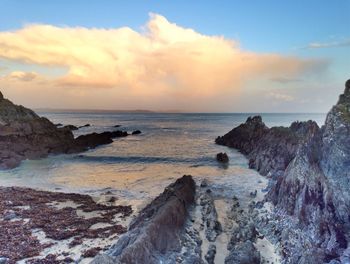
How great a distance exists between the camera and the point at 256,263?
13055mm

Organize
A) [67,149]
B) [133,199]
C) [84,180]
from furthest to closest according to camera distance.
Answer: [67,149] < [84,180] < [133,199]

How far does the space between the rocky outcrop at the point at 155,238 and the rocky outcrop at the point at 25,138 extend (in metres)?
25.3

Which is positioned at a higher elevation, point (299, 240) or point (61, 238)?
point (299, 240)

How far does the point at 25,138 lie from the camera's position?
1658 inches

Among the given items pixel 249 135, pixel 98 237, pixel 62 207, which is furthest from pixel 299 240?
pixel 249 135

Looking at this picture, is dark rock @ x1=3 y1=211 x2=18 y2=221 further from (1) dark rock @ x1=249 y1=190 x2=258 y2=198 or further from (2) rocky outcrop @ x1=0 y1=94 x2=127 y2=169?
(2) rocky outcrop @ x1=0 y1=94 x2=127 y2=169

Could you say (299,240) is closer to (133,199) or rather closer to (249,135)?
(133,199)

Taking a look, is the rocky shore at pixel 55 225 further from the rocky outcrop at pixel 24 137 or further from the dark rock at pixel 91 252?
the rocky outcrop at pixel 24 137

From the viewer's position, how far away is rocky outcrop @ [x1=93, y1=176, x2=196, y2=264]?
36.8ft

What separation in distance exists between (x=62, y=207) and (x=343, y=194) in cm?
1751

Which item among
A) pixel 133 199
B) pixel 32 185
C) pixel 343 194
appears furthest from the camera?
pixel 32 185

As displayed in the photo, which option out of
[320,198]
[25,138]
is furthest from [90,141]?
[320,198]

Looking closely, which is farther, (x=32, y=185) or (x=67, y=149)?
(x=67, y=149)

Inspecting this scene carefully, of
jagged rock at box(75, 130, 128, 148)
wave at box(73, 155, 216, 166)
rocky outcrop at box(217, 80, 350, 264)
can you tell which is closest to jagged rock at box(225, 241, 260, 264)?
rocky outcrop at box(217, 80, 350, 264)
